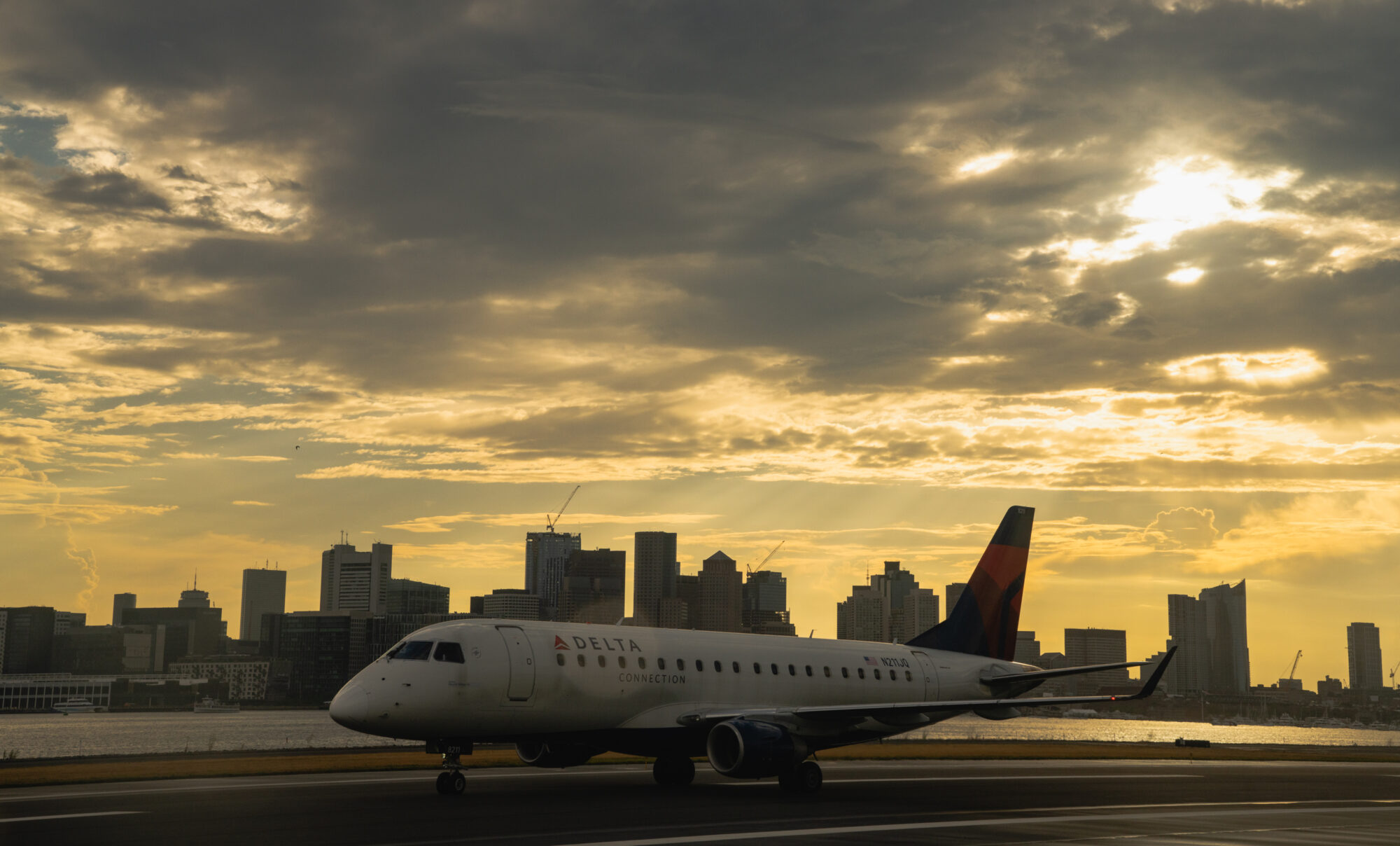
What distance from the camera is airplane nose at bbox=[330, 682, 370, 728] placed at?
2892cm

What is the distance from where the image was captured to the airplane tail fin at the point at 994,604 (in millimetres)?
46469

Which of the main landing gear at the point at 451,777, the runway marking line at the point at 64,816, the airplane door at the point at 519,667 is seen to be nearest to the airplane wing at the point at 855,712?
the airplane door at the point at 519,667

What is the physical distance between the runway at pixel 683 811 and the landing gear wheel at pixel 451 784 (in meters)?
0.72

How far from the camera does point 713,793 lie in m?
32.6

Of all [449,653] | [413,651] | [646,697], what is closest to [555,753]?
[646,697]

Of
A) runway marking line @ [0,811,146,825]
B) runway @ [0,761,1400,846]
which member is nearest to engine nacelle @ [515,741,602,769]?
runway @ [0,761,1400,846]

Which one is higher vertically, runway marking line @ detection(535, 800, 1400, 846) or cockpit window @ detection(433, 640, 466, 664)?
cockpit window @ detection(433, 640, 466, 664)

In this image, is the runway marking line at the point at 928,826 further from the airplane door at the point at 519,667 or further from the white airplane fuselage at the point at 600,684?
the airplane door at the point at 519,667

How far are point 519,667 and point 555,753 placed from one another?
3.66 m

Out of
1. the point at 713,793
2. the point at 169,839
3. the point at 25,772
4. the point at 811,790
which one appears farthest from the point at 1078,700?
the point at 25,772

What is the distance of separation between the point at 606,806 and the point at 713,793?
529 cm

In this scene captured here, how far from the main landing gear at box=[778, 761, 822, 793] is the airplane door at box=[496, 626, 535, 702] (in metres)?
7.53

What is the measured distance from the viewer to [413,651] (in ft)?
101

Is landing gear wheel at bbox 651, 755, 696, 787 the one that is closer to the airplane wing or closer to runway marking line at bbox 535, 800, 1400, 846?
the airplane wing
